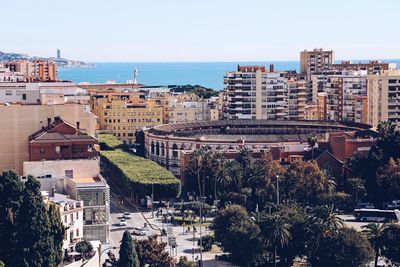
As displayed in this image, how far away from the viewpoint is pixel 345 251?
61.7m

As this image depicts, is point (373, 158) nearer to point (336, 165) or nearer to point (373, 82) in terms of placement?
point (336, 165)

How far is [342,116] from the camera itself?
461 feet

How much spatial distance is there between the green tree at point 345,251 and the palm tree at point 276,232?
7.79ft

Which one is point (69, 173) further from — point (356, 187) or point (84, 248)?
point (356, 187)

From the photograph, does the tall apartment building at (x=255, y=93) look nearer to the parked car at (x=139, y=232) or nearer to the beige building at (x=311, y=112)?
the beige building at (x=311, y=112)

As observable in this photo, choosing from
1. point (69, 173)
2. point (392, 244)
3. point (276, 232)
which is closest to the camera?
point (392, 244)

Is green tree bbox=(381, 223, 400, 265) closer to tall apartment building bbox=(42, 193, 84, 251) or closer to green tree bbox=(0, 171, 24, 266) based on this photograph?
→ tall apartment building bbox=(42, 193, 84, 251)

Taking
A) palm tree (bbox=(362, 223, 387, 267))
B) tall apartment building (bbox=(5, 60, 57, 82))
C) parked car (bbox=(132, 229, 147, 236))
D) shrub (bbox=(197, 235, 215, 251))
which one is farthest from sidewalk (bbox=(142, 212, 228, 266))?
tall apartment building (bbox=(5, 60, 57, 82))

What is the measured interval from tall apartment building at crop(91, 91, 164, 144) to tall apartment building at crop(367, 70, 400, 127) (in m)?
31.5

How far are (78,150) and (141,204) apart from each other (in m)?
10.5

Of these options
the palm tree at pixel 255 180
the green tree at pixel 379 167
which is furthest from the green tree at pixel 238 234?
the green tree at pixel 379 167

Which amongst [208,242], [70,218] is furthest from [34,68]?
[70,218]

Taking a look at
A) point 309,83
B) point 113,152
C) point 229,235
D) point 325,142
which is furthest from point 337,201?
point 309,83

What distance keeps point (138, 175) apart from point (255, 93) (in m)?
45.7
